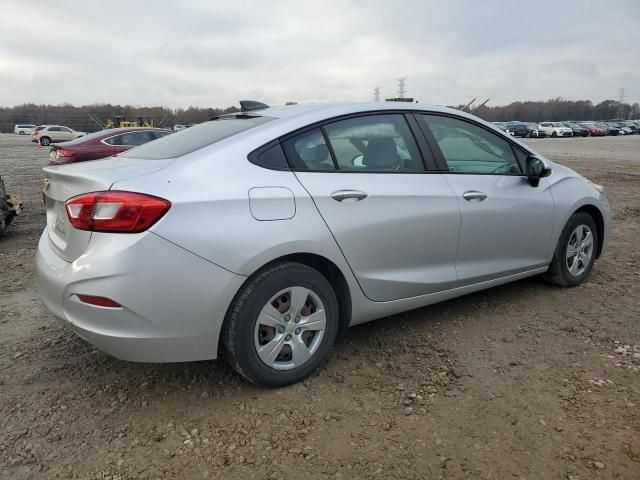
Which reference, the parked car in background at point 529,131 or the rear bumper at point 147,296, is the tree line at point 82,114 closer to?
the parked car in background at point 529,131

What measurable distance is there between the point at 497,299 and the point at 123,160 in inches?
117

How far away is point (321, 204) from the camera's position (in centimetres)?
272

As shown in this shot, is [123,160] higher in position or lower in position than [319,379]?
higher

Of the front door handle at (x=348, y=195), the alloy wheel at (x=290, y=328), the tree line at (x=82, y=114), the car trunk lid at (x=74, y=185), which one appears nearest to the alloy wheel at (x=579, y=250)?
the front door handle at (x=348, y=195)

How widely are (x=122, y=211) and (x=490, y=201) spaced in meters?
2.43

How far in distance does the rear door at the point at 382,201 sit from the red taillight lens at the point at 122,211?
0.81m

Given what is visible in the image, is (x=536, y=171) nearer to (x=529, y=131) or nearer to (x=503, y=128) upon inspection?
(x=503, y=128)

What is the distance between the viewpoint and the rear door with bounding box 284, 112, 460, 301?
281 centimetres

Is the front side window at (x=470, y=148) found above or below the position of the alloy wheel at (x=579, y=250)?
above

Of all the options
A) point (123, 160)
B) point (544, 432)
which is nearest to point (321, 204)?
point (123, 160)

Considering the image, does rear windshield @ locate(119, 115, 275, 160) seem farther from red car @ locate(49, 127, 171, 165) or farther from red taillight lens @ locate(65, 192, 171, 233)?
red car @ locate(49, 127, 171, 165)

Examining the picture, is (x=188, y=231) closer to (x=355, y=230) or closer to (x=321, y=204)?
(x=321, y=204)

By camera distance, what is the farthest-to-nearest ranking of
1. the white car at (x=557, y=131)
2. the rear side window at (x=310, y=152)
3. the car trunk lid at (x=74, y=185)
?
the white car at (x=557, y=131), the rear side window at (x=310, y=152), the car trunk lid at (x=74, y=185)

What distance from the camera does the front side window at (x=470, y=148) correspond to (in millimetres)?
3447
